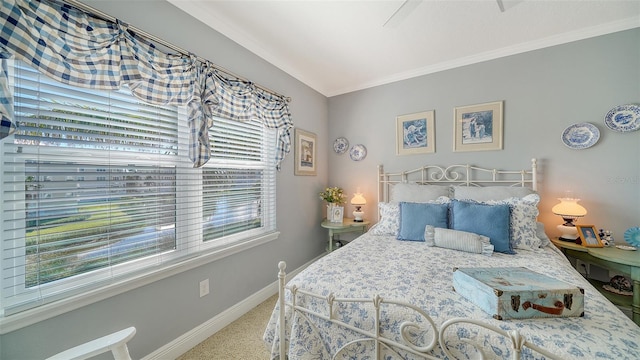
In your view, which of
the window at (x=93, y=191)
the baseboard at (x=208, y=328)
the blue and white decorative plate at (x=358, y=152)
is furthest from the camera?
the blue and white decorative plate at (x=358, y=152)

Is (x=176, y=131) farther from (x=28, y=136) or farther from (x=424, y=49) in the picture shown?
(x=424, y=49)

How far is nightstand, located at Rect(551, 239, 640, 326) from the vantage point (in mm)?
1622

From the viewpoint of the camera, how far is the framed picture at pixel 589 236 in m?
1.90

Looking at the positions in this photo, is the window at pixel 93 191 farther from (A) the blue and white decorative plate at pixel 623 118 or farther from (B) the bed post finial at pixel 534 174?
(A) the blue and white decorative plate at pixel 623 118

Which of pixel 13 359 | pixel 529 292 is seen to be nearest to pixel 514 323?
pixel 529 292

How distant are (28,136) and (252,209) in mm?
1558

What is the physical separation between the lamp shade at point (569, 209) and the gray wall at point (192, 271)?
256cm

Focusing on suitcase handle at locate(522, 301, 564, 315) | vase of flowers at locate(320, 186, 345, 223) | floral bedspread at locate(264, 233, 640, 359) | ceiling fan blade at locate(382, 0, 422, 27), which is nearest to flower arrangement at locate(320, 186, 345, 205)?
vase of flowers at locate(320, 186, 345, 223)

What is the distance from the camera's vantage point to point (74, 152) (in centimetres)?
122

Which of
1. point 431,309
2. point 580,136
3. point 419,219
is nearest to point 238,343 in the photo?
point 431,309

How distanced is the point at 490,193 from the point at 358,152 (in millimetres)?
1652

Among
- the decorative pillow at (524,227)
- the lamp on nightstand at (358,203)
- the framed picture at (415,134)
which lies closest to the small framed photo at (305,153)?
the lamp on nightstand at (358,203)

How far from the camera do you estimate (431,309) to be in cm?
100

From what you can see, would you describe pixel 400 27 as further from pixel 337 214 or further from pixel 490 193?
pixel 337 214
